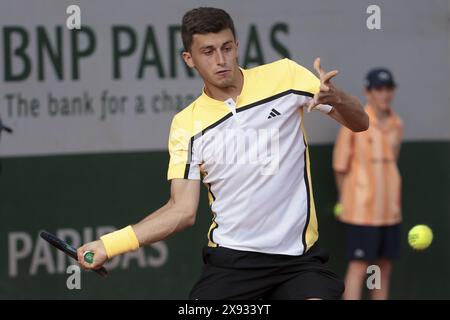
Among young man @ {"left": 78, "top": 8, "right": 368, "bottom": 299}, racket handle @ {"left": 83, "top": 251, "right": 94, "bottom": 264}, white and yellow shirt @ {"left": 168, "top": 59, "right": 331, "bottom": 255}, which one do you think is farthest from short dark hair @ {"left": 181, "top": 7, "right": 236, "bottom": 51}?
racket handle @ {"left": 83, "top": 251, "right": 94, "bottom": 264}

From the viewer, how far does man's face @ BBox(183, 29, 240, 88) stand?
195 inches

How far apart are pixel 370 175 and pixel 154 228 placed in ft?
10.2

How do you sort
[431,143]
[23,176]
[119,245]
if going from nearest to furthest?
[119,245] < [23,176] < [431,143]

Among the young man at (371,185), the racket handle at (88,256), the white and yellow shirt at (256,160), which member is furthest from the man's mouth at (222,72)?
the young man at (371,185)

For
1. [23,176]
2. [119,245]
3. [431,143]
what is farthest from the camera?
[431,143]

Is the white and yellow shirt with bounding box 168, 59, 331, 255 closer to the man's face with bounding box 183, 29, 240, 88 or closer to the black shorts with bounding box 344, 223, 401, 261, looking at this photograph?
the man's face with bounding box 183, 29, 240, 88

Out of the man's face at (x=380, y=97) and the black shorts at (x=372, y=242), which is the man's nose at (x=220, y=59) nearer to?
the man's face at (x=380, y=97)

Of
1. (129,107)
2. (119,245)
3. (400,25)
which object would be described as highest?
(400,25)

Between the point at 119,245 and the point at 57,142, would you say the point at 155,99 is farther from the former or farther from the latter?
the point at 119,245

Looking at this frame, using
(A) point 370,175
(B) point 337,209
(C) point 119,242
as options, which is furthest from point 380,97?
(C) point 119,242

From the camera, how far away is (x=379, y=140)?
759 centimetres
